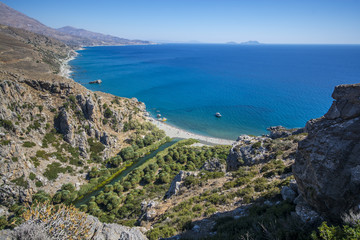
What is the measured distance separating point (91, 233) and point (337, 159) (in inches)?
530

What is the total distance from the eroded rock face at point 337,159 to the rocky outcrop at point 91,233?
10712 mm

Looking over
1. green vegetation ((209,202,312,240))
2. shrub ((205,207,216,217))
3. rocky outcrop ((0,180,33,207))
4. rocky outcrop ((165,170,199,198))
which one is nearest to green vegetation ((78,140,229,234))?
shrub ((205,207,216,217))

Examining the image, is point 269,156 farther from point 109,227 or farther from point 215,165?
point 109,227

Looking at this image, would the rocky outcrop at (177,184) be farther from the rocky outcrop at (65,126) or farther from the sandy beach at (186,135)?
the sandy beach at (186,135)

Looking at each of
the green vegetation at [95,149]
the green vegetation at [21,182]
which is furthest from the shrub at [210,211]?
the green vegetation at [95,149]

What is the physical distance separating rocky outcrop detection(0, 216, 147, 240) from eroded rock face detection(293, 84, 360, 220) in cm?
1071

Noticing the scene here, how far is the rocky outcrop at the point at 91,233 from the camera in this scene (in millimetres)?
8117

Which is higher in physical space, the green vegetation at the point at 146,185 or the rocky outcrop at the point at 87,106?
the rocky outcrop at the point at 87,106

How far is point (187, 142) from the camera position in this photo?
2026 inches

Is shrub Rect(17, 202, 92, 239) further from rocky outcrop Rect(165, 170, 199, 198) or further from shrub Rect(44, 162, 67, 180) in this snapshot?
shrub Rect(44, 162, 67, 180)

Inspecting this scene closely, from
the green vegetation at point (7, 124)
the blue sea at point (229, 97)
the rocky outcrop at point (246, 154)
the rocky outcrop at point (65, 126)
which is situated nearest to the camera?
the rocky outcrop at point (246, 154)

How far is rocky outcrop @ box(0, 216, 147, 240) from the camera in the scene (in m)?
8.12

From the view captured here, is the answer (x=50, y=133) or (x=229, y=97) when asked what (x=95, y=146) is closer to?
(x=50, y=133)

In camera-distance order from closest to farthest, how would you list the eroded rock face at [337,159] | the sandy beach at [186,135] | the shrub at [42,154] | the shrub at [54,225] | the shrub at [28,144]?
the eroded rock face at [337,159] → the shrub at [54,225] → the shrub at [28,144] → the shrub at [42,154] → the sandy beach at [186,135]
